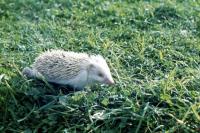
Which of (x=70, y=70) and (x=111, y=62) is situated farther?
(x=111, y=62)

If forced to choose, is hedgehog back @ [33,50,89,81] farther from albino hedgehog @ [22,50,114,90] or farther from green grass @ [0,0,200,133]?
green grass @ [0,0,200,133]

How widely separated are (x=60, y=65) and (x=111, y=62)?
67 centimetres

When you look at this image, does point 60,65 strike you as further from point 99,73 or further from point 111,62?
point 111,62

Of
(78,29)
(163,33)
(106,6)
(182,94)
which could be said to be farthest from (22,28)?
(182,94)

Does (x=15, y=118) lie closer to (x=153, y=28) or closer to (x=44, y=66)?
(x=44, y=66)

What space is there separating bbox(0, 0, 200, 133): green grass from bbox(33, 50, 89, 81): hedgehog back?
143mm

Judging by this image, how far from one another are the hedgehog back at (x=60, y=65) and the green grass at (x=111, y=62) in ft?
0.47

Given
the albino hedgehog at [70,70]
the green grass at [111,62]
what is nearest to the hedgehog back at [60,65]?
the albino hedgehog at [70,70]

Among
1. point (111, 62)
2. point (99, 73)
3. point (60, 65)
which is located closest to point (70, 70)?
point (60, 65)

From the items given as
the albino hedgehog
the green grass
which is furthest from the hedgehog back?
the green grass

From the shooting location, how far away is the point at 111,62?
5.11 metres

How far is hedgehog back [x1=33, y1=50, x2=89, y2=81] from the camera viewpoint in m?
4.61

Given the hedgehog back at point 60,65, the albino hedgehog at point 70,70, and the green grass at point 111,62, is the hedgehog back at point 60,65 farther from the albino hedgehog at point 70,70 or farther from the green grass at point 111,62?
the green grass at point 111,62

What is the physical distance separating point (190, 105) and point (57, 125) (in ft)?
3.82
